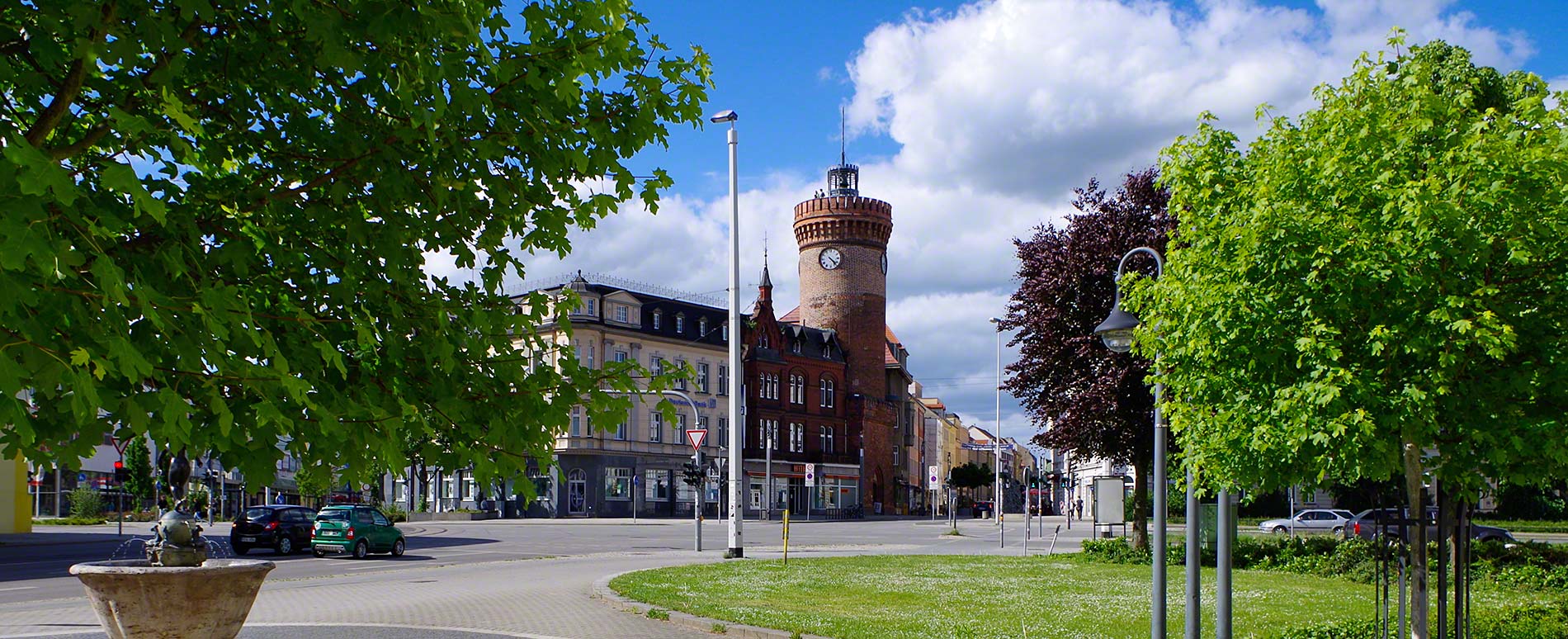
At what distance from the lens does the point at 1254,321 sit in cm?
875

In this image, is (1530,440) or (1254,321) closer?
(1530,440)

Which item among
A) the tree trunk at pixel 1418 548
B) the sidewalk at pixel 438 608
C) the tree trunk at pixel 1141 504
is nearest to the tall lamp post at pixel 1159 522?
the tree trunk at pixel 1418 548

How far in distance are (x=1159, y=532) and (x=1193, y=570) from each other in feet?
1.48

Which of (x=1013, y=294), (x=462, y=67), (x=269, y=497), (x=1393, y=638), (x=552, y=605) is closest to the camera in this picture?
(x=462, y=67)

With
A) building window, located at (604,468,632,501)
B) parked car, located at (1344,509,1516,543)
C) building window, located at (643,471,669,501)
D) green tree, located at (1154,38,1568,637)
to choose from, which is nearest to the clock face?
building window, located at (643,471,669,501)

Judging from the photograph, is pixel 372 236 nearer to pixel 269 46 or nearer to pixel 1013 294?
pixel 269 46

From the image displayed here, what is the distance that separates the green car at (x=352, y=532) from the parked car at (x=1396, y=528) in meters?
22.2

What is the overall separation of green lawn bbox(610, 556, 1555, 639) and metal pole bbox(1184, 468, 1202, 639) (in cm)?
241

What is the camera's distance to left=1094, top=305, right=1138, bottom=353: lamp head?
10.6 meters

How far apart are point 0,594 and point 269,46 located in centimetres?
1645

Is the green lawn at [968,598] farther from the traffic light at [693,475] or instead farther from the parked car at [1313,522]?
the parked car at [1313,522]

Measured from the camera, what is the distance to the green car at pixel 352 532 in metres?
29.1

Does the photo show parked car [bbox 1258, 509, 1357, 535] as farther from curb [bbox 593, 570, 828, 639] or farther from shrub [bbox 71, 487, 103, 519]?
shrub [bbox 71, 487, 103, 519]

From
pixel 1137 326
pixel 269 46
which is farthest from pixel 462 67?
pixel 1137 326
